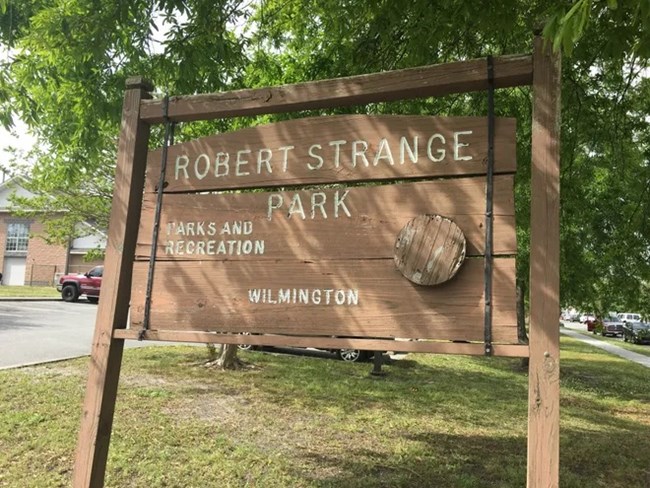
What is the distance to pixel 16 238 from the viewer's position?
37.6 m

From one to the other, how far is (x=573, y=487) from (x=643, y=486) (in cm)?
71

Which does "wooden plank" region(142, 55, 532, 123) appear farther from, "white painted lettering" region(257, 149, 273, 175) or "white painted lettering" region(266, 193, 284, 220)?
"white painted lettering" region(266, 193, 284, 220)

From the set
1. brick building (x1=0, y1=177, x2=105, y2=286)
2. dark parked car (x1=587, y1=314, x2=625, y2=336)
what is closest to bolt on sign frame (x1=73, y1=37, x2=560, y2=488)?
brick building (x1=0, y1=177, x2=105, y2=286)

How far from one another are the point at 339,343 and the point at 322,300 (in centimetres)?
21

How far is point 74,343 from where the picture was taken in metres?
11.2

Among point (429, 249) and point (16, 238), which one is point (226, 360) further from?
point (16, 238)

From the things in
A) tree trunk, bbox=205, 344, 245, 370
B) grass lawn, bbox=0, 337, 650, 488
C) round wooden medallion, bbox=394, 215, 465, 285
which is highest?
round wooden medallion, bbox=394, 215, 465, 285

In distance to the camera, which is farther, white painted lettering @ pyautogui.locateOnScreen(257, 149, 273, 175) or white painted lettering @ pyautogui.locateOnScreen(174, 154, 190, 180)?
white painted lettering @ pyautogui.locateOnScreen(174, 154, 190, 180)

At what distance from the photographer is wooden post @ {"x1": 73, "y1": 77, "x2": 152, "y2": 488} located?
2.76 meters

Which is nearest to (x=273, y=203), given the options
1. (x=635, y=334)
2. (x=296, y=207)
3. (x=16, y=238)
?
(x=296, y=207)

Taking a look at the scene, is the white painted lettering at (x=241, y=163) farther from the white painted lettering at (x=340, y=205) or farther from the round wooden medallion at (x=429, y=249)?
the round wooden medallion at (x=429, y=249)

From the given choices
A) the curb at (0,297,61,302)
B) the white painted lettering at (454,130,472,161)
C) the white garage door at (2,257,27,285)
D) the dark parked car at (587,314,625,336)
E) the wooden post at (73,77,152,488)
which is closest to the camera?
the white painted lettering at (454,130,472,161)

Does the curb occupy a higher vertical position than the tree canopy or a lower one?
lower

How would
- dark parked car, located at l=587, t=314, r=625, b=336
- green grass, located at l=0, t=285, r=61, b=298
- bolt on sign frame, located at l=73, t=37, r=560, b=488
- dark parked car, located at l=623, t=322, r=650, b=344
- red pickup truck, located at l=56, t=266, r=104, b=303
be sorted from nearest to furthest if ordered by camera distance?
bolt on sign frame, located at l=73, t=37, r=560, b=488 < green grass, located at l=0, t=285, r=61, b=298 < red pickup truck, located at l=56, t=266, r=104, b=303 < dark parked car, located at l=623, t=322, r=650, b=344 < dark parked car, located at l=587, t=314, r=625, b=336
